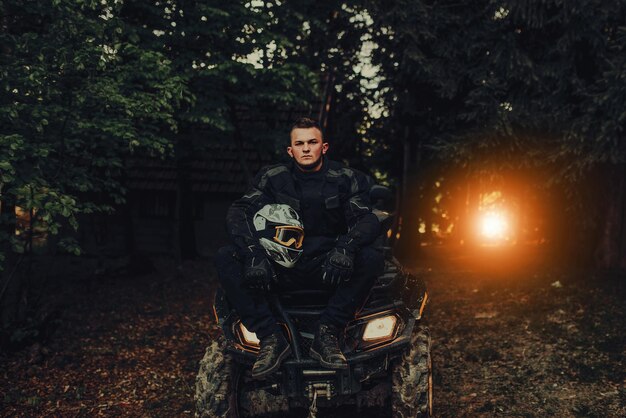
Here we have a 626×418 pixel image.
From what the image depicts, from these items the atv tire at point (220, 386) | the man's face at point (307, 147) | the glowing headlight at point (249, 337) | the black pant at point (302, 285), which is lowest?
the atv tire at point (220, 386)

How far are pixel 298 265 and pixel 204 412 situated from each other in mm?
1227

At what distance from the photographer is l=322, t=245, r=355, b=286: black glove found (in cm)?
342

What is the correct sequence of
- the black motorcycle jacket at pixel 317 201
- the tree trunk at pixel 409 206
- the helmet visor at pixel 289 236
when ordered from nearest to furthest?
the helmet visor at pixel 289 236 → the black motorcycle jacket at pixel 317 201 → the tree trunk at pixel 409 206

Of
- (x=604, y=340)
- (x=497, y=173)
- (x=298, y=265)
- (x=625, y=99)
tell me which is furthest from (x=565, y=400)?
(x=497, y=173)

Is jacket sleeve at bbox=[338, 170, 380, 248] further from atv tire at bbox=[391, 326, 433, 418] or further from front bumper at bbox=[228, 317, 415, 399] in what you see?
atv tire at bbox=[391, 326, 433, 418]

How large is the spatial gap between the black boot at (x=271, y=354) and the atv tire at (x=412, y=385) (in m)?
0.86

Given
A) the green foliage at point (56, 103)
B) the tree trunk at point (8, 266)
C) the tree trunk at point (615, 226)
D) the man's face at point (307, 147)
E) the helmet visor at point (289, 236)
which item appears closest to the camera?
the helmet visor at point (289, 236)

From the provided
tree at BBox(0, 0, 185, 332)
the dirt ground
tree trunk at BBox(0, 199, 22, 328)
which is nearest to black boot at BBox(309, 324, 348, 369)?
the dirt ground

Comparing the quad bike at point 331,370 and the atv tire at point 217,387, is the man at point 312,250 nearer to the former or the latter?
the quad bike at point 331,370

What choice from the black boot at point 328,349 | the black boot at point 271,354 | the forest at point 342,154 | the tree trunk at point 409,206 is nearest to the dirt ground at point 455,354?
the forest at point 342,154

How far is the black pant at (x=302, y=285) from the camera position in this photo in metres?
3.51

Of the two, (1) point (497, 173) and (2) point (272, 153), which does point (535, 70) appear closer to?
(1) point (497, 173)

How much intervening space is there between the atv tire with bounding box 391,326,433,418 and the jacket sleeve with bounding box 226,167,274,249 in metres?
1.36

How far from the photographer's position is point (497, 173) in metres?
9.35
